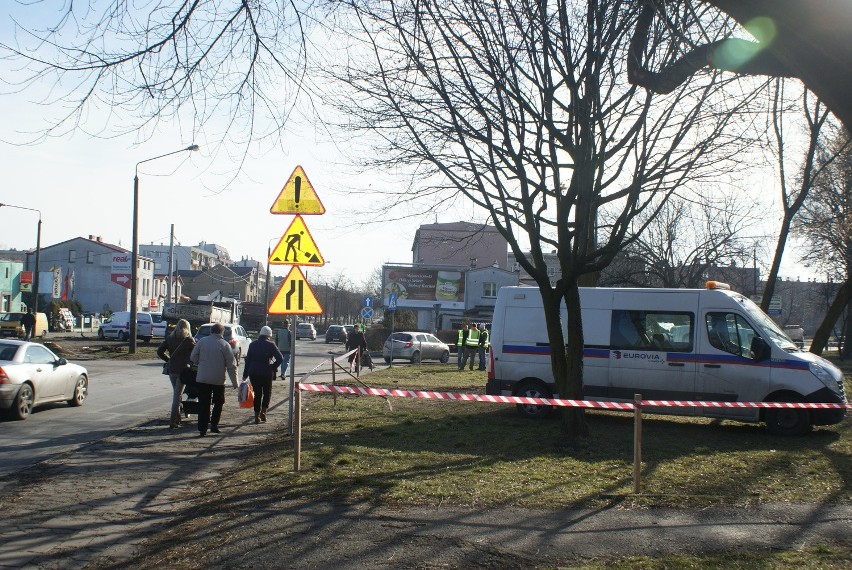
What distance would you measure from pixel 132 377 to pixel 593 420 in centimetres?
1377

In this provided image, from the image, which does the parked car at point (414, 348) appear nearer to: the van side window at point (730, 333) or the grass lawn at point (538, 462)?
the grass lawn at point (538, 462)

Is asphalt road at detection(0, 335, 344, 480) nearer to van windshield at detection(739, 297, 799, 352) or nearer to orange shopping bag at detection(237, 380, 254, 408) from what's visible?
orange shopping bag at detection(237, 380, 254, 408)

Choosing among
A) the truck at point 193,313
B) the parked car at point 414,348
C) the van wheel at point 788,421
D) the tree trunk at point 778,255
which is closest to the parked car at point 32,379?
the van wheel at point 788,421

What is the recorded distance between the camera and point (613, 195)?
36.1ft

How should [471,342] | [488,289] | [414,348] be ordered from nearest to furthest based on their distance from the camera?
[471,342] → [414,348] → [488,289]

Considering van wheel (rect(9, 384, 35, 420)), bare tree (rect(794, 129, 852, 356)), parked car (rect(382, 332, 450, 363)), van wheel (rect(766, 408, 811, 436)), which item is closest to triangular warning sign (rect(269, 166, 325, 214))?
van wheel (rect(9, 384, 35, 420))

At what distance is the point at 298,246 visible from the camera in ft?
35.1

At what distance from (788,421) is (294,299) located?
314 inches

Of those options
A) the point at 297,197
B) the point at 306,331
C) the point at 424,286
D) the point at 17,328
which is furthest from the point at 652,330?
the point at 306,331

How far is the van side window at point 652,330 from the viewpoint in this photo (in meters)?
13.2

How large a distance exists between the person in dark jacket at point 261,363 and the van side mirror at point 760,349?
770 centimetres

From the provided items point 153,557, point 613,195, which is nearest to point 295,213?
point 613,195

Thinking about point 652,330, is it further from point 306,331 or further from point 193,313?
point 306,331

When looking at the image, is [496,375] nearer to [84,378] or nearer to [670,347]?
[670,347]
